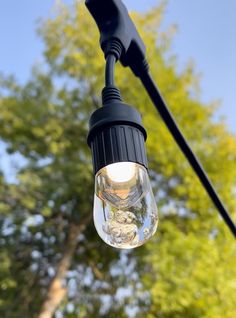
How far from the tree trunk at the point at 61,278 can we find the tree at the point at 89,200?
0.01m

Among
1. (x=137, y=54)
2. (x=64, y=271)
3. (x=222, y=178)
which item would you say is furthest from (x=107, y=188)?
(x=64, y=271)

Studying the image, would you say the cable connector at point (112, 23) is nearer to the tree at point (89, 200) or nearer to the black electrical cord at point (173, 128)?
the black electrical cord at point (173, 128)

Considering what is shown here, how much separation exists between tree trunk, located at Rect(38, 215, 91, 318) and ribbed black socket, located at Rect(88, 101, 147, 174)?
12.0 feet

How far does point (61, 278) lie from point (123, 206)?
3741mm

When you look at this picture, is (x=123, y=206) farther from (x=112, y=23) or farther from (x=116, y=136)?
(x=112, y=23)

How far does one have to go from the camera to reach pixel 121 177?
47 centimetres

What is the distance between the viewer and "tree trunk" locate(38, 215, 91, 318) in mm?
3703

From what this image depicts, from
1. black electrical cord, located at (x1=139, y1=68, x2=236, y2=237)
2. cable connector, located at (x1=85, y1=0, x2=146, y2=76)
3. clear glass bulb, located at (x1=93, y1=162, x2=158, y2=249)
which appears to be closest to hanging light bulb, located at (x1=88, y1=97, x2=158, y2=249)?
clear glass bulb, located at (x1=93, y1=162, x2=158, y2=249)

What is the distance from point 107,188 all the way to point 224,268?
321 cm

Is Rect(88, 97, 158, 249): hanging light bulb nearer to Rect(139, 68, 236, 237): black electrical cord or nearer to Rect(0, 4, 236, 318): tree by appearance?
Rect(139, 68, 236, 237): black electrical cord

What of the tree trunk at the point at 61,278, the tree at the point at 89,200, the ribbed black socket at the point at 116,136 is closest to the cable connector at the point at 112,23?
the ribbed black socket at the point at 116,136

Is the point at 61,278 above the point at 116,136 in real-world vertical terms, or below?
above

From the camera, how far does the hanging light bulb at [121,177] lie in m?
0.43

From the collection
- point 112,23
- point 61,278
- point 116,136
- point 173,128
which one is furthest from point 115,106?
point 61,278
